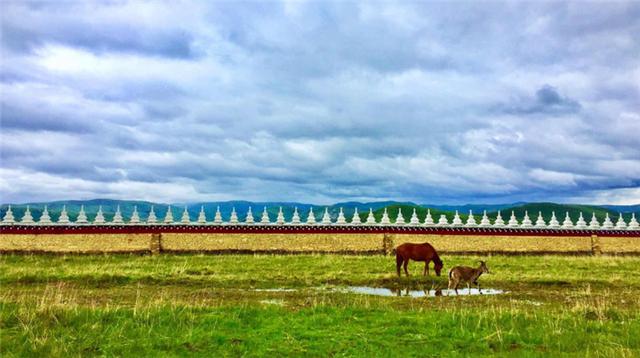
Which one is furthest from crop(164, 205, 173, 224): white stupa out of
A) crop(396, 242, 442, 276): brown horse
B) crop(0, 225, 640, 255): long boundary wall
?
crop(396, 242, 442, 276): brown horse

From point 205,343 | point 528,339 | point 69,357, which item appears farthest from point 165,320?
point 528,339

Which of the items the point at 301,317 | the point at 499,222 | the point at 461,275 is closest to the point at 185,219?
the point at 499,222

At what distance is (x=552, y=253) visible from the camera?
1242 inches

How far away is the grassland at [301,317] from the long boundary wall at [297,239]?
844cm

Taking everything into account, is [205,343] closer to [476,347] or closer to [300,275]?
[476,347]

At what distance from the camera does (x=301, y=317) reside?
11.7m

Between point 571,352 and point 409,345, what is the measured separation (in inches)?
98.4

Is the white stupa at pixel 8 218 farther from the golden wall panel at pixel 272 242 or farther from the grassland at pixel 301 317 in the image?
the grassland at pixel 301 317

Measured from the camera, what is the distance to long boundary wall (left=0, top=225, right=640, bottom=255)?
27.6 meters

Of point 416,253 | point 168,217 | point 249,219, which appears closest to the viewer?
point 416,253

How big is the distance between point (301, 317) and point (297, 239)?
1795 centimetres

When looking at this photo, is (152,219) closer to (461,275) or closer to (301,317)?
(461,275)

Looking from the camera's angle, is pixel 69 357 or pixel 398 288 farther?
pixel 398 288

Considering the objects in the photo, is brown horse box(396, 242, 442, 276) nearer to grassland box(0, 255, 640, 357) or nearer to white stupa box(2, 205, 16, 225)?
grassland box(0, 255, 640, 357)
